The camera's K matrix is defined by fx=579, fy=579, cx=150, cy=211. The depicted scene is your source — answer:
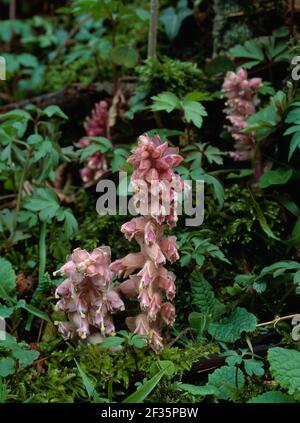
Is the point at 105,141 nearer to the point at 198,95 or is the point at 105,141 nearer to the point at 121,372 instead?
the point at 198,95

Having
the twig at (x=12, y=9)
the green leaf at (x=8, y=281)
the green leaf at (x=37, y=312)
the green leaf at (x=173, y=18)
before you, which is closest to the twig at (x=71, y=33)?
the twig at (x=12, y=9)

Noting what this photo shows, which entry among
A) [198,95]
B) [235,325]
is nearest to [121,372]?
[235,325]

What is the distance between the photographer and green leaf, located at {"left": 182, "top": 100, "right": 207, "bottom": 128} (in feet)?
8.13

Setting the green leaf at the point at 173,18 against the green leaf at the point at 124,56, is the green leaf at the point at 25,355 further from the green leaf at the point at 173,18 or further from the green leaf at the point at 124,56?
the green leaf at the point at 173,18

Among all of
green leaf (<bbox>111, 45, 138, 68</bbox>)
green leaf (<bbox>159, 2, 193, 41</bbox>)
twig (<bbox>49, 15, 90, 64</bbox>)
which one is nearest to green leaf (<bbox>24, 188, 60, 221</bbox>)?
green leaf (<bbox>111, 45, 138, 68</bbox>)

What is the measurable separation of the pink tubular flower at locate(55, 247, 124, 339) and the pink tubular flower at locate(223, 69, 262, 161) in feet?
3.27

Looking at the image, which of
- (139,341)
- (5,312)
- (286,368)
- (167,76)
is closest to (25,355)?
(5,312)

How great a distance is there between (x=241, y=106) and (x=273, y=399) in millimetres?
1411

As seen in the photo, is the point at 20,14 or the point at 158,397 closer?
the point at 158,397

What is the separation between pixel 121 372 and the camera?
193cm

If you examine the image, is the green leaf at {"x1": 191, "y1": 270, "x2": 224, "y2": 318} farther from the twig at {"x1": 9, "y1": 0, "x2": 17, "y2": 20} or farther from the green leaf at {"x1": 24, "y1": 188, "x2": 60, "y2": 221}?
the twig at {"x1": 9, "y1": 0, "x2": 17, "y2": 20}

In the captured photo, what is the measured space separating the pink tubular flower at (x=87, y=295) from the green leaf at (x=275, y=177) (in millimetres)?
857

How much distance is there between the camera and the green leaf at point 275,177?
247 centimetres
